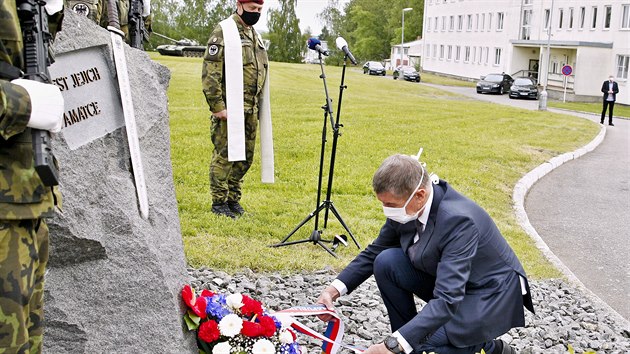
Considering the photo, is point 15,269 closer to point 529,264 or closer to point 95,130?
point 95,130

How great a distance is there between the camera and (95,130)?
136 inches

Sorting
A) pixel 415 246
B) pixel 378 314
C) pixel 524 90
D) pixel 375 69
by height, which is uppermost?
pixel 415 246

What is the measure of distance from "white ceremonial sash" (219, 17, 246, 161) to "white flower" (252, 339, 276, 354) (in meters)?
3.28

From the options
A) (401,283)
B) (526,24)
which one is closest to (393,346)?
(401,283)

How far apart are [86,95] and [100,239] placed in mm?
707

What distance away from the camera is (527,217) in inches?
374

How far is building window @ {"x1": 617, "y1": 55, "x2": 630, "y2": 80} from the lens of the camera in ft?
135

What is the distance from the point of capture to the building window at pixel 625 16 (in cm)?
4109

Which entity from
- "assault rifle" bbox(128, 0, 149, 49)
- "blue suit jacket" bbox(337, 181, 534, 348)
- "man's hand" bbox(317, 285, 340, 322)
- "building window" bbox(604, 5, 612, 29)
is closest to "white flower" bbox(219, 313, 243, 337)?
"man's hand" bbox(317, 285, 340, 322)

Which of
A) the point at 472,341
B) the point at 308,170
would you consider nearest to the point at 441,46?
the point at 308,170

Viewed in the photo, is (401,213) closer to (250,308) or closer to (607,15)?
(250,308)

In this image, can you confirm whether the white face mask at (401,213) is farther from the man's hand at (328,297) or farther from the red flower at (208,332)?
the red flower at (208,332)

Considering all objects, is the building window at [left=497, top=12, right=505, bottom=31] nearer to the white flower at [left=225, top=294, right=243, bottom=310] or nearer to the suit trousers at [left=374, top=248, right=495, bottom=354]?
the suit trousers at [left=374, top=248, right=495, bottom=354]

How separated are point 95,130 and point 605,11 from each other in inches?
1773
